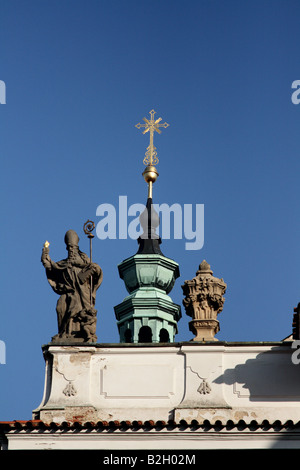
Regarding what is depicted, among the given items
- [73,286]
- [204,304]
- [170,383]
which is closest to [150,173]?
[73,286]

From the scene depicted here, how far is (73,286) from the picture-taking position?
33562 mm

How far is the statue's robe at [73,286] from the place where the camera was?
3325cm

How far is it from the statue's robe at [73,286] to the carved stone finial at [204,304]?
1.98 meters

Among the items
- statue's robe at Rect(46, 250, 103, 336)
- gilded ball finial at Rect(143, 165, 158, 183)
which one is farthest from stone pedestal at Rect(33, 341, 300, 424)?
gilded ball finial at Rect(143, 165, 158, 183)

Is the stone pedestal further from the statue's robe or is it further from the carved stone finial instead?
the statue's robe

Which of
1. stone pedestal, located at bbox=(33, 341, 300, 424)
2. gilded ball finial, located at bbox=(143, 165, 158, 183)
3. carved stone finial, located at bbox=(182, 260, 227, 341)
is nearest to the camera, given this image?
stone pedestal, located at bbox=(33, 341, 300, 424)

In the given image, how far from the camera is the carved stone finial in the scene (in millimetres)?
33219

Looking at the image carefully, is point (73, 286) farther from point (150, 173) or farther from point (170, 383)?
point (150, 173)

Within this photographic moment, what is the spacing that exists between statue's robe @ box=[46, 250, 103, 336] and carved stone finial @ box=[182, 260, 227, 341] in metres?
1.98

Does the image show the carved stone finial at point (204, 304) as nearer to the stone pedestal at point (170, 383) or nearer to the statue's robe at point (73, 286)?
the stone pedestal at point (170, 383)

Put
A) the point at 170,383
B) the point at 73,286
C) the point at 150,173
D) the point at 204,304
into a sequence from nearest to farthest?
the point at 170,383 < the point at 204,304 < the point at 73,286 < the point at 150,173

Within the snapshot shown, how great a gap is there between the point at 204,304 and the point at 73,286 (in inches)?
110

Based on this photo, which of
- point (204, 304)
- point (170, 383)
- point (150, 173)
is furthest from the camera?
point (150, 173)
